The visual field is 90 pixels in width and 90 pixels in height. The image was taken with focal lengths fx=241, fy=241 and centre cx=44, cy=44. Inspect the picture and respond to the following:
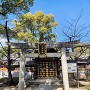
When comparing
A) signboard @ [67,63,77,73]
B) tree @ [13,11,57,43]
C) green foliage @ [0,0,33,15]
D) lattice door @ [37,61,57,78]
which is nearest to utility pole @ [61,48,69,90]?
signboard @ [67,63,77,73]

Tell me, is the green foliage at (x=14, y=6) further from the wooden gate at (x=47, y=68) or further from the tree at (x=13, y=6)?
the wooden gate at (x=47, y=68)

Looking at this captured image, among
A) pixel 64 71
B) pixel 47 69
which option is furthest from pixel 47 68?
pixel 64 71

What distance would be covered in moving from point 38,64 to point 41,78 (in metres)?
1.79

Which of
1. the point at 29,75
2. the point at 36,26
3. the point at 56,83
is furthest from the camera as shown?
the point at 36,26

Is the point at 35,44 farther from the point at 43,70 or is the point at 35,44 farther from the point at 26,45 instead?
the point at 43,70

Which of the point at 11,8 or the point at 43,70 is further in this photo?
the point at 43,70

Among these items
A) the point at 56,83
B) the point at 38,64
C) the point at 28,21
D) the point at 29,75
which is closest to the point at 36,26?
the point at 28,21

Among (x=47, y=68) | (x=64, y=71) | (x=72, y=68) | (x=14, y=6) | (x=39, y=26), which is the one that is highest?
(x=39, y=26)

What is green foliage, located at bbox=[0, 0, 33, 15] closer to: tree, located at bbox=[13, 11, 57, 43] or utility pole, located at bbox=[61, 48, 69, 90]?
utility pole, located at bbox=[61, 48, 69, 90]

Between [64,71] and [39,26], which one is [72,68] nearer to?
[64,71]

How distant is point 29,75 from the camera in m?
37.4

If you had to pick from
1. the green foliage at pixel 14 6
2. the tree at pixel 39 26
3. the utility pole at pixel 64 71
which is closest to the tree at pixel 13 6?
the green foliage at pixel 14 6

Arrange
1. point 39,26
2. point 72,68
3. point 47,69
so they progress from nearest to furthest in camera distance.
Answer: point 72,68, point 47,69, point 39,26

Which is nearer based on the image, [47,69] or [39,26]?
[47,69]
